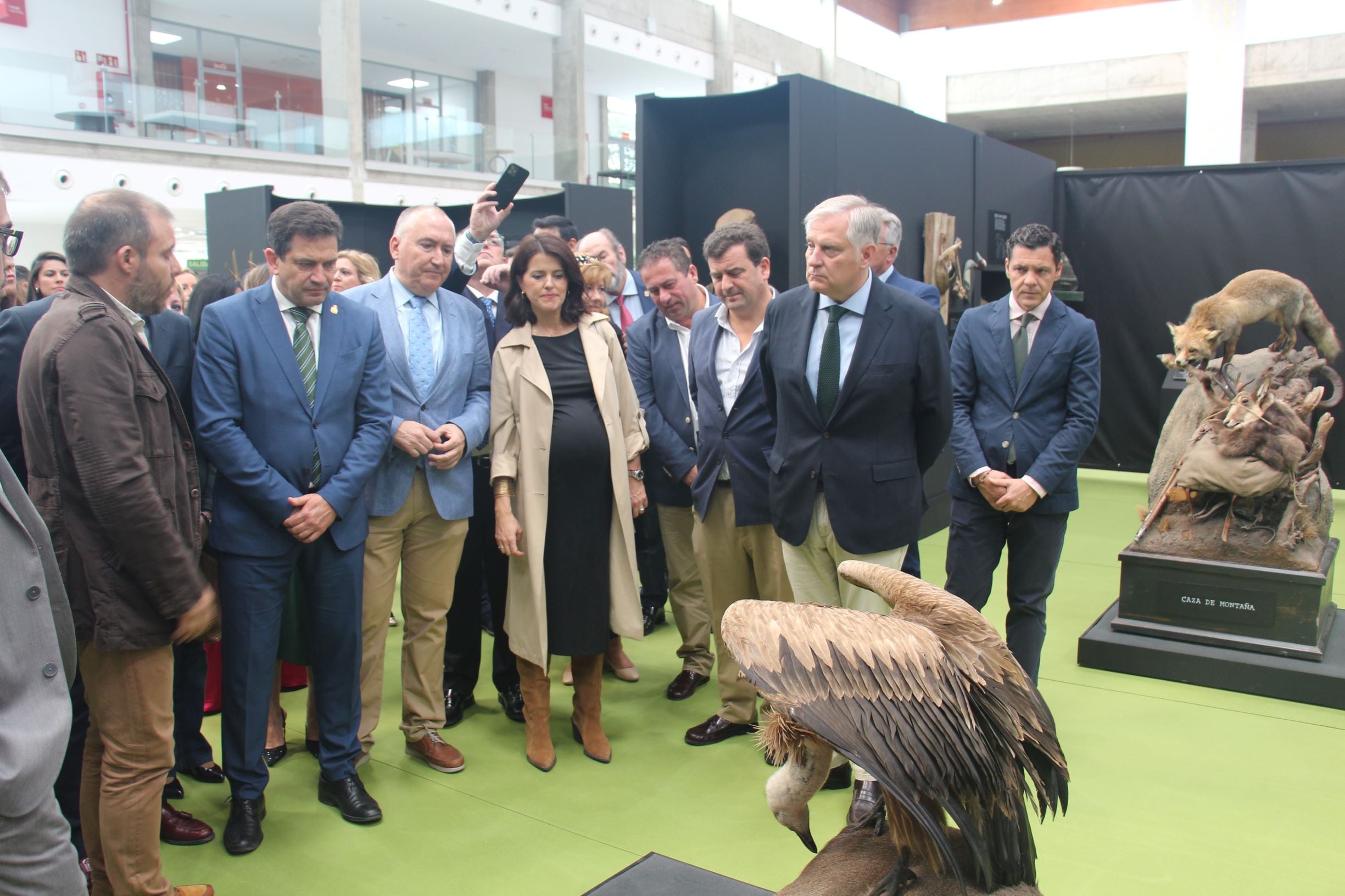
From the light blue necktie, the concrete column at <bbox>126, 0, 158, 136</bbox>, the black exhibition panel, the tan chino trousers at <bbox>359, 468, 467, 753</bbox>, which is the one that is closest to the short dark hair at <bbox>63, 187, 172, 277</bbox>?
the light blue necktie

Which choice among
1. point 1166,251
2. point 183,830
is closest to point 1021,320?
point 183,830

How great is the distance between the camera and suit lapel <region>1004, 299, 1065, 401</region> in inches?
125

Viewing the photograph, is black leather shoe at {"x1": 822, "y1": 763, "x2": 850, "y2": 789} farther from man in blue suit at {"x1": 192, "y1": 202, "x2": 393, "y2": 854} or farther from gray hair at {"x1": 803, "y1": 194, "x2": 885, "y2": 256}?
gray hair at {"x1": 803, "y1": 194, "x2": 885, "y2": 256}

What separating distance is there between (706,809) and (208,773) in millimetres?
1580

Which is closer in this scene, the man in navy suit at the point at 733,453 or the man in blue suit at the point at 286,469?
the man in blue suit at the point at 286,469

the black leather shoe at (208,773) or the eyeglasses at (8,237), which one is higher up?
the eyeglasses at (8,237)

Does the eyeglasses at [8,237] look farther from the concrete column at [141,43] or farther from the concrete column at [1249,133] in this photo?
the concrete column at [1249,133]

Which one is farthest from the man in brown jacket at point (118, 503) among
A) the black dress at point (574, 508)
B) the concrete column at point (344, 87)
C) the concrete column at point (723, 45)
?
the concrete column at point (723, 45)

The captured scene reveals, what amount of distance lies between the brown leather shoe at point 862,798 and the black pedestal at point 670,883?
18.4 inches

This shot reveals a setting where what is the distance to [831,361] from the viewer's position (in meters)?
2.74

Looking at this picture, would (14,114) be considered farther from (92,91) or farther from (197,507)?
(197,507)

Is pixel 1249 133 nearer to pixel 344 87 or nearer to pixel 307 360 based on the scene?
pixel 344 87

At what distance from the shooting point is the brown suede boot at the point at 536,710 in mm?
3182

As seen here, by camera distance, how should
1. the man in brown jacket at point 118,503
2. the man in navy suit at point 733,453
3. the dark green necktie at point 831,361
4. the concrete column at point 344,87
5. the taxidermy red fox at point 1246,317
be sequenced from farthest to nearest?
the concrete column at point 344,87
the taxidermy red fox at point 1246,317
the man in navy suit at point 733,453
the dark green necktie at point 831,361
the man in brown jacket at point 118,503
